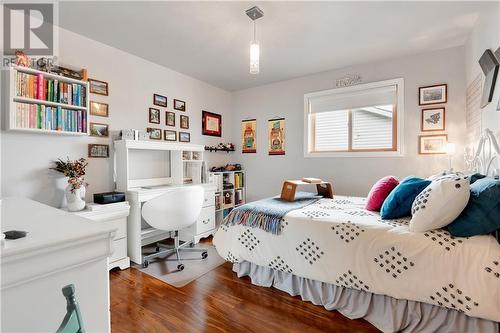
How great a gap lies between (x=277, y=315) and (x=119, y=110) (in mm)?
2770

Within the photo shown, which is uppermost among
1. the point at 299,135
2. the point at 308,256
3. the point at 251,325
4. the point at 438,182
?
the point at 299,135

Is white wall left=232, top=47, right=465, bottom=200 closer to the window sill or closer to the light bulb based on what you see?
the window sill

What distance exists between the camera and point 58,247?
0.63 m

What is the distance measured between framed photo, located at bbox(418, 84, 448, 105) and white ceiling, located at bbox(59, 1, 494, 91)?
466 mm

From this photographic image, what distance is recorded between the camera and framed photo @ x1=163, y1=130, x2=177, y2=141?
3453 mm

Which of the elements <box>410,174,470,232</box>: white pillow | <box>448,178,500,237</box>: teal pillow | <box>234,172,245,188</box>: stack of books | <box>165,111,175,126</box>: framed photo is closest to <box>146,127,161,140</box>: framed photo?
<box>165,111,175,126</box>: framed photo

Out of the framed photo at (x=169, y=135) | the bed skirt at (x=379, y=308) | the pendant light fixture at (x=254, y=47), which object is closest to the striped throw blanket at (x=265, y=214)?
the bed skirt at (x=379, y=308)

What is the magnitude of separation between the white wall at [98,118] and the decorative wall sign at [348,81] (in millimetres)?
2176

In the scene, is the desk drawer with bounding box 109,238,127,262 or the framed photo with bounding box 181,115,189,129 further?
the framed photo with bounding box 181,115,189,129

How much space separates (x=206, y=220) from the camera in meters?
3.44

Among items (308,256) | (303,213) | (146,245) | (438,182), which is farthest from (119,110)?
(438,182)

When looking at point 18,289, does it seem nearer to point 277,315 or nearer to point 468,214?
point 277,315

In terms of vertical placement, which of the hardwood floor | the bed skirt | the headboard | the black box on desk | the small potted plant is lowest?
the hardwood floor

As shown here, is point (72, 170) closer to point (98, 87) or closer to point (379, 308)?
point (98, 87)
